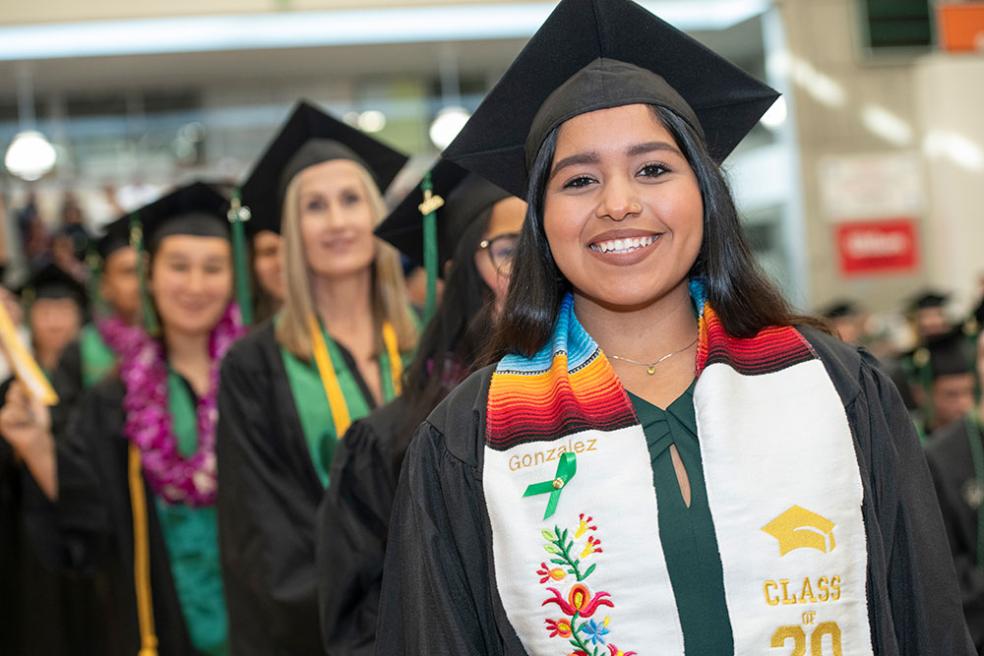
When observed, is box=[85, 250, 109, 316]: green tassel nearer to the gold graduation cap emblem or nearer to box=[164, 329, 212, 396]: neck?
box=[164, 329, 212, 396]: neck

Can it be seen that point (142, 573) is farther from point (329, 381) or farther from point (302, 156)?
point (302, 156)

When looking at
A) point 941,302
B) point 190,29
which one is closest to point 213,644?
point 941,302

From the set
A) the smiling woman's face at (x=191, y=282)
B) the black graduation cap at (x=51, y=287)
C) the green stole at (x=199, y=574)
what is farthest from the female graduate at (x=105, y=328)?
the green stole at (x=199, y=574)

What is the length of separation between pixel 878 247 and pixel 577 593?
12.6m

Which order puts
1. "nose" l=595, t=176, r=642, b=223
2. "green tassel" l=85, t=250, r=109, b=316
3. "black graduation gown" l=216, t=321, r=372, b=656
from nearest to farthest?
"nose" l=595, t=176, r=642, b=223
"black graduation gown" l=216, t=321, r=372, b=656
"green tassel" l=85, t=250, r=109, b=316

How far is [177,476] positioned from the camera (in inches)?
189

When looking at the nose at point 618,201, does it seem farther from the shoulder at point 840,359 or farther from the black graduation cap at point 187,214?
the black graduation cap at point 187,214

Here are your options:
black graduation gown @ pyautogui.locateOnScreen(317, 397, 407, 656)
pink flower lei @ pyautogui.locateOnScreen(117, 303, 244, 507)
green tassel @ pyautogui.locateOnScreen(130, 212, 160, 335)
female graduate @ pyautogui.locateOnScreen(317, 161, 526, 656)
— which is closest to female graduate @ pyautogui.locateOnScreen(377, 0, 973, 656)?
female graduate @ pyautogui.locateOnScreen(317, 161, 526, 656)

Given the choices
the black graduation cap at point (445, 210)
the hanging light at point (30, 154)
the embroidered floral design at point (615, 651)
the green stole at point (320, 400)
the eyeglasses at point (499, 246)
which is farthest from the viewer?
the hanging light at point (30, 154)

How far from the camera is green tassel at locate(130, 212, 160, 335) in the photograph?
17.1 ft

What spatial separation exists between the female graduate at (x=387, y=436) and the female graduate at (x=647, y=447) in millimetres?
871

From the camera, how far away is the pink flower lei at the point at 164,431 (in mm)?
4809

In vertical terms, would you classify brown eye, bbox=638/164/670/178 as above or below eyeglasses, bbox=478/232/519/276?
below

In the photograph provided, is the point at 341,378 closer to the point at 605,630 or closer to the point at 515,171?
the point at 515,171
